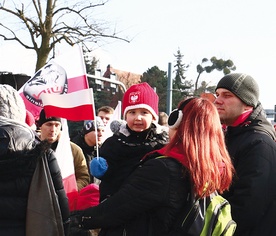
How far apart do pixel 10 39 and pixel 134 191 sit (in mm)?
15021

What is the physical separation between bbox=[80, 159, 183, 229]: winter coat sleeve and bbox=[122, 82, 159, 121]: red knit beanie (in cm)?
131

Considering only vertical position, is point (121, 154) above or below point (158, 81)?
above

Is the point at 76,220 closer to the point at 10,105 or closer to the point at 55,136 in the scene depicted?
the point at 10,105

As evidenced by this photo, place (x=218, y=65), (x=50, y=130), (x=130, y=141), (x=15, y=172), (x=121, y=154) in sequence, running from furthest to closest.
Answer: (x=218, y=65) → (x=50, y=130) → (x=130, y=141) → (x=121, y=154) → (x=15, y=172)

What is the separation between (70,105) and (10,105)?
1237mm

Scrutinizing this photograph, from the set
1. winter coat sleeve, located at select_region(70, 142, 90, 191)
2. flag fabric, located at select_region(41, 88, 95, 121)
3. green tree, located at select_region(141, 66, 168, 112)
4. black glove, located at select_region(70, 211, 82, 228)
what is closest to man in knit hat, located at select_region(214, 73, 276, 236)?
black glove, located at select_region(70, 211, 82, 228)

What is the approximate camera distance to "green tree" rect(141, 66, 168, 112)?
4047 centimetres

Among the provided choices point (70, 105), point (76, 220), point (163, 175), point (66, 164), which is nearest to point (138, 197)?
point (163, 175)

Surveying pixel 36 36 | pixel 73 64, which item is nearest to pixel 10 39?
pixel 36 36

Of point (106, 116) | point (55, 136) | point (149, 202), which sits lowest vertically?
point (106, 116)

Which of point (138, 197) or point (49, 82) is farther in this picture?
point (49, 82)

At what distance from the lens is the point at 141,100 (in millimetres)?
3881

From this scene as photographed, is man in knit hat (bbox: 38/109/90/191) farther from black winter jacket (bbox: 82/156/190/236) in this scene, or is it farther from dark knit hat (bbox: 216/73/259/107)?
black winter jacket (bbox: 82/156/190/236)

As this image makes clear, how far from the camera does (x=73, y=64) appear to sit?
15.1ft
